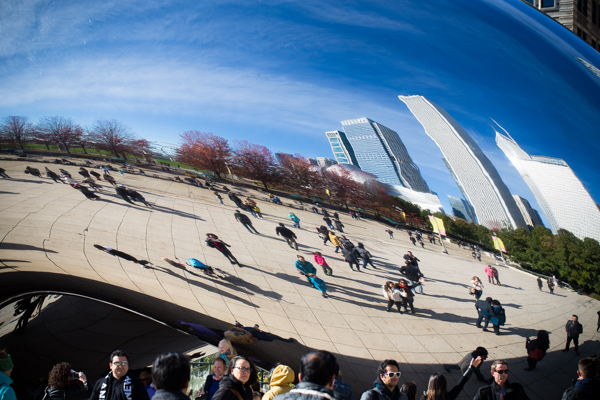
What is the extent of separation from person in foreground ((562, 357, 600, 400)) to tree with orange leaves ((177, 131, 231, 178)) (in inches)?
121

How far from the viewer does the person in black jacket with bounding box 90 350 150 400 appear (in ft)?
8.44

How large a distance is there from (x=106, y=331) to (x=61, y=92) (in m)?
4.13

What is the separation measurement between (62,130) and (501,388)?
3989 millimetres

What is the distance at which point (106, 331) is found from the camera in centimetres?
487

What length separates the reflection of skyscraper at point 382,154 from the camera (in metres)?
2.02

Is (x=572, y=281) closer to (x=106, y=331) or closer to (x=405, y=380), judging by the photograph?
(x=405, y=380)

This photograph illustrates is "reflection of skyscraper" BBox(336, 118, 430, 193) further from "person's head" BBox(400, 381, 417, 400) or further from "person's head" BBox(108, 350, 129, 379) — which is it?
"person's head" BBox(108, 350, 129, 379)

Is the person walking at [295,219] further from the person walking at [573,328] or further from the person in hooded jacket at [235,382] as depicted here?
the person walking at [573,328]

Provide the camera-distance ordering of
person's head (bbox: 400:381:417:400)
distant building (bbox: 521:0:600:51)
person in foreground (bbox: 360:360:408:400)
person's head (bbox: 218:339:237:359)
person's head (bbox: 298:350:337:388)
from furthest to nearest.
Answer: distant building (bbox: 521:0:600:51) → person's head (bbox: 218:339:237:359) → person's head (bbox: 400:381:417:400) → person in foreground (bbox: 360:360:408:400) → person's head (bbox: 298:350:337:388)

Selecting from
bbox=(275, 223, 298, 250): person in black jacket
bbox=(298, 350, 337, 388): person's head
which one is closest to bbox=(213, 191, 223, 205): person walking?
bbox=(275, 223, 298, 250): person in black jacket

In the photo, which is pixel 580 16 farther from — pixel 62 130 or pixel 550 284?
pixel 62 130

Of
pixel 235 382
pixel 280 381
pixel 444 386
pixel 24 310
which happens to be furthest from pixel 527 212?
pixel 24 310

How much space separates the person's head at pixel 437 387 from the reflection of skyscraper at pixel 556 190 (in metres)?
1.33

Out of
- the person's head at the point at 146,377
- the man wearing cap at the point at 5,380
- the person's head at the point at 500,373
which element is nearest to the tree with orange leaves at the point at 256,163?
the person's head at the point at 500,373
